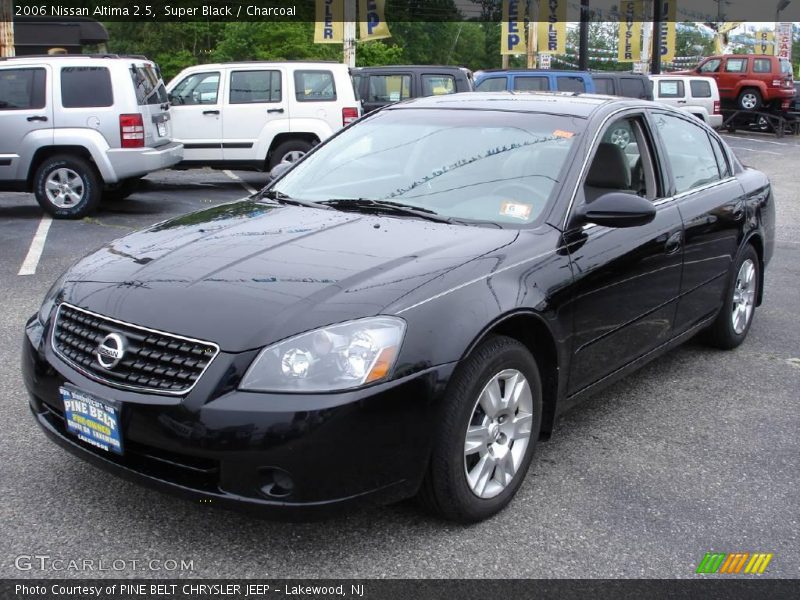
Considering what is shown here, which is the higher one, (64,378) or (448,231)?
(448,231)

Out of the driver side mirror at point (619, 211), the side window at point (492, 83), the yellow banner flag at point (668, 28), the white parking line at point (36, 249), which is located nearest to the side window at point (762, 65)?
the yellow banner flag at point (668, 28)

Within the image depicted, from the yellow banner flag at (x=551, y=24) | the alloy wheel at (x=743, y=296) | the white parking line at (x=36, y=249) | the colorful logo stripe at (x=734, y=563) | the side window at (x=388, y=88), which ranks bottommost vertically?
the colorful logo stripe at (x=734, y=563)

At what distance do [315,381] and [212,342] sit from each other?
352mm

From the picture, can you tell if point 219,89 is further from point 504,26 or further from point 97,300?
point 504,26

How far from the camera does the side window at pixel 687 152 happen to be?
4.77m

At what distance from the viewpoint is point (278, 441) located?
107 inches

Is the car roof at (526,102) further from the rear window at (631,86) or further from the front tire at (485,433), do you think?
the rear window at (631,86)

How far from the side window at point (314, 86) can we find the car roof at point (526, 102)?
8.63 m

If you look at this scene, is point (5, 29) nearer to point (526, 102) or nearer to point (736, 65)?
point (526, 102)

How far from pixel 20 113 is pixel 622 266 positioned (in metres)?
8.51

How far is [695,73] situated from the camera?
1176 inches

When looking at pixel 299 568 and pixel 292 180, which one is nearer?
pixel 299 568

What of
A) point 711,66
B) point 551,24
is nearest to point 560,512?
point 711,66

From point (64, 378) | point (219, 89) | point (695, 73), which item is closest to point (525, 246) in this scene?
point (64, 378)
